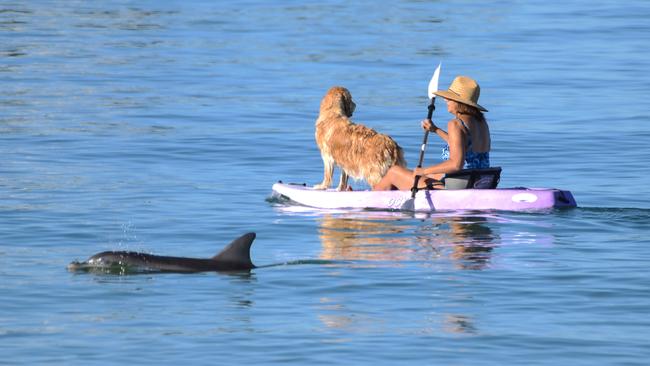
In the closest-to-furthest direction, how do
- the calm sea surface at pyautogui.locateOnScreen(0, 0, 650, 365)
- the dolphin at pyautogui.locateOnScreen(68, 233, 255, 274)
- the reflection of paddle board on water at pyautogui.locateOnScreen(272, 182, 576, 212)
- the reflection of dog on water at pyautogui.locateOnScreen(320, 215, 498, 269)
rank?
the calm sea surface at pyautogui.locateOnScreen(0, 0, 650, 365), the dolphin at pyautogui.locateOnScreen(68, 233, 255, 274), the reflection of dog on water at pyautogui.locateOnScreen(320, 215, 498, 269), the reflection of paddle board on water at pyautogui.locateOnScreen(272, 182, 576, 212)

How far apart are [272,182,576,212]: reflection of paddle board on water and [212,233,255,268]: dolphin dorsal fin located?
11.2ft

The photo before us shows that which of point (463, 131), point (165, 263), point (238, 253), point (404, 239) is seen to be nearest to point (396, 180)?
point (463, 131)

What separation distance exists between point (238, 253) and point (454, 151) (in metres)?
3.43

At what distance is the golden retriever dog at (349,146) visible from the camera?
17.2 meters

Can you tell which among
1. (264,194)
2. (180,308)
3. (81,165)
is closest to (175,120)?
(81,165)

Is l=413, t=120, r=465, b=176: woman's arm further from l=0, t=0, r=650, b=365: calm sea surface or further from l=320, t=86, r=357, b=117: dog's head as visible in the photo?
l=320, t=86, r=357, b=117: dog's head

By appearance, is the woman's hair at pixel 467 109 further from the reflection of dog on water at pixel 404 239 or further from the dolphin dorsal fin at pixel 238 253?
the dolphin dorsal fin at pixel 238 253

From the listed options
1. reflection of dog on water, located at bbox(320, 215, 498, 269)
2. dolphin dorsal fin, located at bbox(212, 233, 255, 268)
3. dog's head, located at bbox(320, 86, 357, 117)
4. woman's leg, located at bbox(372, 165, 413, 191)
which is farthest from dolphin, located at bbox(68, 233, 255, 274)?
dog's head, located at bbox(320, 86, 357, 117)

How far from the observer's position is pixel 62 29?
123 feet

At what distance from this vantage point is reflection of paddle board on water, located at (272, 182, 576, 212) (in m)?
16.6

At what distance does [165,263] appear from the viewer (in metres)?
13.7

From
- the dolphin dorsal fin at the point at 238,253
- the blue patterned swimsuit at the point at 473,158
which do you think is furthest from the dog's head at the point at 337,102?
the dolphin dorsal fin at the point at 238,253

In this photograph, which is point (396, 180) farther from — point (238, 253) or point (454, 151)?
point (238, 253)

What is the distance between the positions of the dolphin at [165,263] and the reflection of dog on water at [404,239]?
1193 mm
